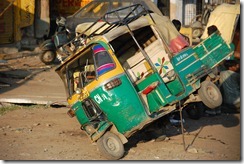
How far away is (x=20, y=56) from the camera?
16578 millimetres

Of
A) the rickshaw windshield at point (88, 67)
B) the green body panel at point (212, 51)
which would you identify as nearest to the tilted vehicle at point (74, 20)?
the rickshaw windshield at point (88, 67)

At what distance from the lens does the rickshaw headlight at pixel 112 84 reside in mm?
7805

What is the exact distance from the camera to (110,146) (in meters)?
7.97

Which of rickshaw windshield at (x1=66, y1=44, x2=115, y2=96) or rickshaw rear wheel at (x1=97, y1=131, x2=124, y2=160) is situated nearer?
rickshaw rear wheel at (x1=97, y1=131, x2=124, y2=160)

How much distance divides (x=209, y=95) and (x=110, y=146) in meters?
1.79

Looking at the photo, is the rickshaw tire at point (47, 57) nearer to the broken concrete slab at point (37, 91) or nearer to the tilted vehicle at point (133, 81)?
the broken concrete slab at point (37, 91)

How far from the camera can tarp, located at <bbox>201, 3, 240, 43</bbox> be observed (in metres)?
12.6

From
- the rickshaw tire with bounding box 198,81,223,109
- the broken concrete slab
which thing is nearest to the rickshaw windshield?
the rickshaw tire with bounding box 198,81,223,109

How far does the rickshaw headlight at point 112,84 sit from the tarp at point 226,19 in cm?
489

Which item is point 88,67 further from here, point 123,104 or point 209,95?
point 209,95

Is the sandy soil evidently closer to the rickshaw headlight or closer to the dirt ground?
the dirt ground

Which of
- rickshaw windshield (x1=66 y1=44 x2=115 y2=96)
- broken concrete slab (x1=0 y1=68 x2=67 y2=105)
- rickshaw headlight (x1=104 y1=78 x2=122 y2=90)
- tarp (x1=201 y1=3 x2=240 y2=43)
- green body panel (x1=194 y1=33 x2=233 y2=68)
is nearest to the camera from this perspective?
rickshaw headlight (x1=104 y1=78 x2=122 y2=90)

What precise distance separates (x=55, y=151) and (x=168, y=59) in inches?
91.5

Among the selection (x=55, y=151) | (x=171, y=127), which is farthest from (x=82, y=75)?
(x=171, y=127)
